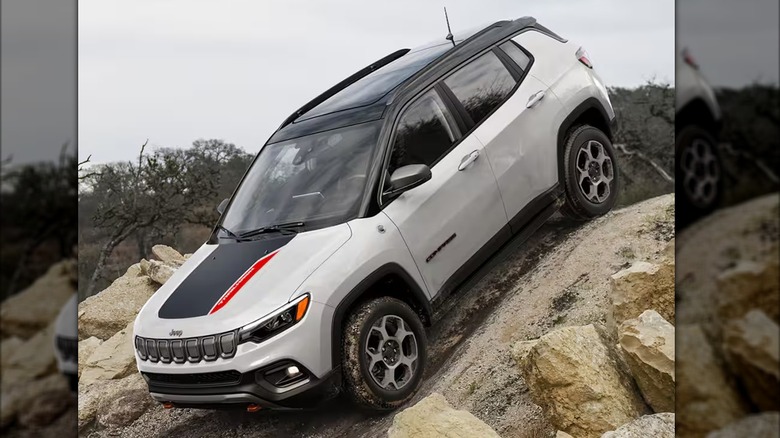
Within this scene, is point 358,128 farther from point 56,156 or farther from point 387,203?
point 56,156

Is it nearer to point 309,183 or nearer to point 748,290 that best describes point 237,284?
point 309,183

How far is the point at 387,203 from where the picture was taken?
4082 millimetres

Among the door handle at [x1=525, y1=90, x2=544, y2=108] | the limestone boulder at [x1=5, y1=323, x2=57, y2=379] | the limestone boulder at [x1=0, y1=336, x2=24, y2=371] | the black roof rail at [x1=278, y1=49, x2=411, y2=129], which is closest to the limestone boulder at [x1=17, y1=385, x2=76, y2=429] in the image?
the limestone boulder at [x1=5, y1=323, x2=57, y2=379]

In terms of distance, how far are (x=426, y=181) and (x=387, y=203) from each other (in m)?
0.23

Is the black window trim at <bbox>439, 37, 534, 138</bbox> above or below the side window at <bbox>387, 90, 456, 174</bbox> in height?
above

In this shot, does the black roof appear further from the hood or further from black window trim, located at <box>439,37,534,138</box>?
the hood

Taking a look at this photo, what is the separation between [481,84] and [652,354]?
1.72 meters

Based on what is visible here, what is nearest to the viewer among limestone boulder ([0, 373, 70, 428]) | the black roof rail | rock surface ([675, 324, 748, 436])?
rock surface ([675, 324, 748, 436])

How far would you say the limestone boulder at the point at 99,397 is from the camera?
16.2 feet

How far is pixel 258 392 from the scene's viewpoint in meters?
3.70

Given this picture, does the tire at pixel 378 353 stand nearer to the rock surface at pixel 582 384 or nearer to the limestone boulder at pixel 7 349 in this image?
the rock surface at pixel 582 384

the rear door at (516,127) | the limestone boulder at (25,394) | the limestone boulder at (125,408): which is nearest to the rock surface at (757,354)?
→ the rear door at (516,127)

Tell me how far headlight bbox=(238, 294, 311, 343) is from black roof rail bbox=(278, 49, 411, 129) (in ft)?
4.71

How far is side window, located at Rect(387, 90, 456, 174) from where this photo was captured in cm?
420
